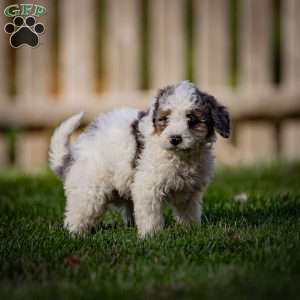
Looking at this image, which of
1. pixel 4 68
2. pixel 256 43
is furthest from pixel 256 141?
pixel 4 68

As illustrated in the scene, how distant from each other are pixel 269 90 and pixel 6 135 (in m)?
4.00

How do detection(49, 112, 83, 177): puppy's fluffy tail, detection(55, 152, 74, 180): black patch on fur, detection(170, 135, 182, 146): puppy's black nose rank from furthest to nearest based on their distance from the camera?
detection(49, 112, 83, 177): puppy's fluffy tail
detection(55, 152, 74, 180): black patch on fur
detection(170, 135, 182, 146): puppy's black nose

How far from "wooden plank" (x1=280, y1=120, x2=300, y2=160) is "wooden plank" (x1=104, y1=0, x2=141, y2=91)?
7.80 ft

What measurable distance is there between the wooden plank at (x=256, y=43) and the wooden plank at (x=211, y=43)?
0.28 meters

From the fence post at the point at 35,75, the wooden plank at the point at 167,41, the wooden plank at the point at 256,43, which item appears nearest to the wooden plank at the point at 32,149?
the fence post at the point at 35,75

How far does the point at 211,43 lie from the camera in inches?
427

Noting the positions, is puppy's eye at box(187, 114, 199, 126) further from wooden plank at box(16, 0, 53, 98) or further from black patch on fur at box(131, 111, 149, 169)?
wooden plank at box(16, 0, 53, 98)

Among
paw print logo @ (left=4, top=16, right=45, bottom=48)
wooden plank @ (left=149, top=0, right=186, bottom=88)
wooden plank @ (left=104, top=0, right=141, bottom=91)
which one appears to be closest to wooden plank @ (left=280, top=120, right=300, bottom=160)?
wooden plank @ (left=149, top=0, right=186, bottom=88)

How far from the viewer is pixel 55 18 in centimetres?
1096

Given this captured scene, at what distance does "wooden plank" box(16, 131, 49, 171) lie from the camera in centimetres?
1087

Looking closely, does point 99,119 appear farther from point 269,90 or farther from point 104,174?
point 269,90

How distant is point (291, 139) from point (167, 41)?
242 centimetres

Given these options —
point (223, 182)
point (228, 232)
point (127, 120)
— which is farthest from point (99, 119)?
point (223, 182)

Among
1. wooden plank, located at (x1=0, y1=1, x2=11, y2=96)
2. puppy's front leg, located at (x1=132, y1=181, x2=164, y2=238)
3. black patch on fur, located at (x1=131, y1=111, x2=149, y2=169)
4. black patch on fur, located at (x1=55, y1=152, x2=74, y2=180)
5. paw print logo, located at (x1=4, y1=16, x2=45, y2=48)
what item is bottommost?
puppy's front leg, located at (x1=132, y1=181, x2=164, y2=238)
